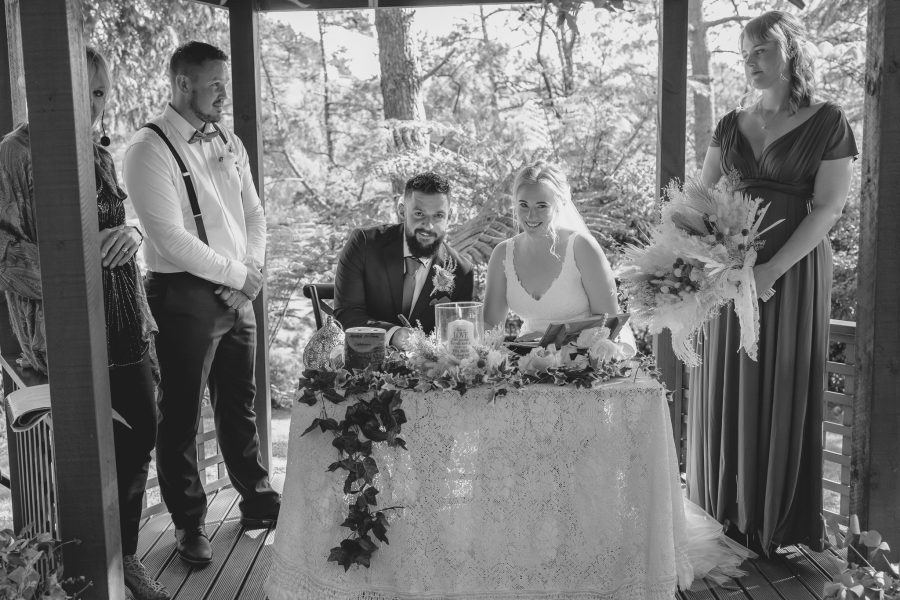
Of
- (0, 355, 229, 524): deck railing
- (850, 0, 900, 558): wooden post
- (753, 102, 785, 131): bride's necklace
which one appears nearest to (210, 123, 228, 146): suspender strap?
(0, 355, 229, 524): deck railing

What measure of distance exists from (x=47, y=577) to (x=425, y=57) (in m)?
9.40

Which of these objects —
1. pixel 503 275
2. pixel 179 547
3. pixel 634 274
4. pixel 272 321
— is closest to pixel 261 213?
pixel 503 275

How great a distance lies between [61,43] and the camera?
222 centimetres

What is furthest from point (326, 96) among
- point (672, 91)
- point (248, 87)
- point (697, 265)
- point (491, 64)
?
point (697, 265)

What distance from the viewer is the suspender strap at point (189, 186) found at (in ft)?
10.3

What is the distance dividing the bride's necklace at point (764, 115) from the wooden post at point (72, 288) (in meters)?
2.37

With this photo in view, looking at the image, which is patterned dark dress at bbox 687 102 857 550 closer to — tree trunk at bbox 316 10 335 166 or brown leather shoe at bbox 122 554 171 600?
brown leather shoe at bbox 122 554 171 600

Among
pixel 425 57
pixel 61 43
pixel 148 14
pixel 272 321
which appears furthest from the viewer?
pixel 425 57

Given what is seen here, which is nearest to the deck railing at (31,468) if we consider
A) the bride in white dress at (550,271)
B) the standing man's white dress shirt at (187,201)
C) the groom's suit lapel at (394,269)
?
the standing man's white dress shirt at (187,201)

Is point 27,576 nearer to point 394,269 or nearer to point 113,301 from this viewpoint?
point 113,301

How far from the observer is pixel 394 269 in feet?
11.7

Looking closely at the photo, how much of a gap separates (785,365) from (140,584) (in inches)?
96.0

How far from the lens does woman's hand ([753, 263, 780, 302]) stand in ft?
9.96

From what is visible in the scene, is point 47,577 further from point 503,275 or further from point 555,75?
point 555,75
